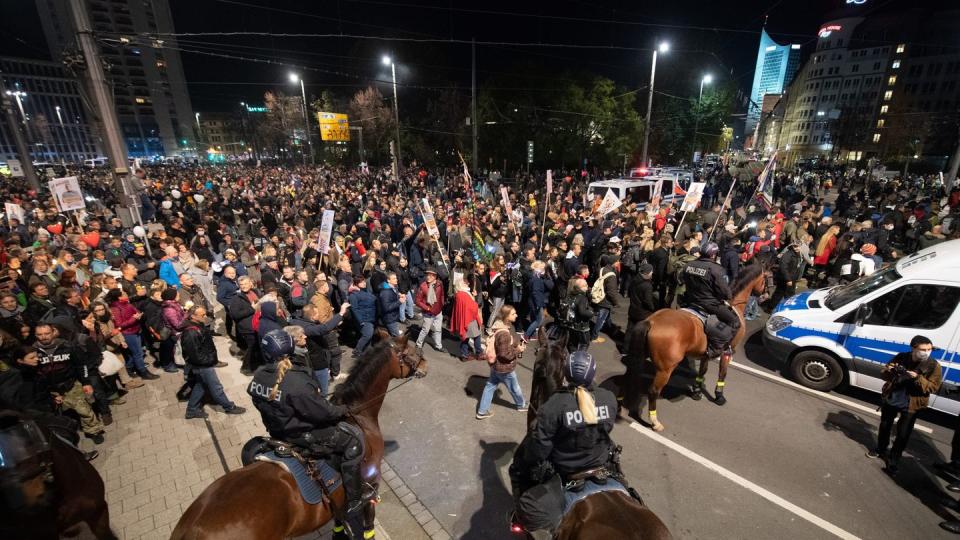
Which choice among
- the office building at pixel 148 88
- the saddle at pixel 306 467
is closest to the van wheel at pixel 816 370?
the saddle at pixel 306 467

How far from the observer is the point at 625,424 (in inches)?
233

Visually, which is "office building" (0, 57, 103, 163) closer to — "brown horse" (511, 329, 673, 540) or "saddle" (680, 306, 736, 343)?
"saddle" (680, 306, 736, 343)

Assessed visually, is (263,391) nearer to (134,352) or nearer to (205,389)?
(205,389)

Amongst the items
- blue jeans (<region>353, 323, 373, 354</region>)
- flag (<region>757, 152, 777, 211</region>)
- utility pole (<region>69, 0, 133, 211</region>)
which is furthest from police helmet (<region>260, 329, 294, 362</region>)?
flag (<region>757, 152, 777, 211</region>)

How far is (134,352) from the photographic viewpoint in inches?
272

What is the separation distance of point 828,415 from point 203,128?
540 ft

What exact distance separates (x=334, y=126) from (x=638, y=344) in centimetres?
3876

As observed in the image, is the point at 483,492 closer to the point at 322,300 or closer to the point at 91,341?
the point at 322,300

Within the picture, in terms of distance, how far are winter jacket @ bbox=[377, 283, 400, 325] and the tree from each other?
36771 mm

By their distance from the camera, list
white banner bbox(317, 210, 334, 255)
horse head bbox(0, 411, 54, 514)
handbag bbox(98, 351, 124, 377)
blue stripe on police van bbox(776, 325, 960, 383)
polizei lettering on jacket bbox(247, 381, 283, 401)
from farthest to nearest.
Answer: white banner bbox(317, 210, 334, 255) → handbag bbox(98, 351, 124, 377) → blue stripe on police van bbox(776, 325, 960, 383) → polizei lettering on jacket bbox(247, 381, 283, 401) → horse head bbox(0, 411, 54, 514)

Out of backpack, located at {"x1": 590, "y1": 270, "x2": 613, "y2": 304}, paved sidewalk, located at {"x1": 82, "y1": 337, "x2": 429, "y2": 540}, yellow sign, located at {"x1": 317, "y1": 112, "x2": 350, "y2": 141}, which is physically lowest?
paved sidewalk, located at {"x1": 82, "y1": 337, "x2": 429, "y2": 540}

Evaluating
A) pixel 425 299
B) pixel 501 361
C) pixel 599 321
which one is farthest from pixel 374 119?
pixel 501 361

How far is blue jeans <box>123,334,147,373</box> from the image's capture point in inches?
269

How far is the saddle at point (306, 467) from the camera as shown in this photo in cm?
348
